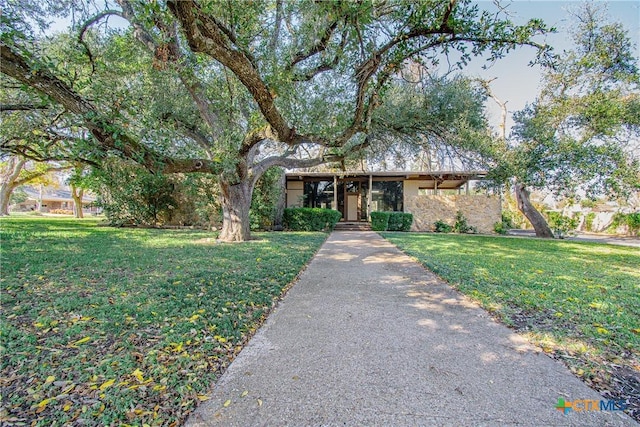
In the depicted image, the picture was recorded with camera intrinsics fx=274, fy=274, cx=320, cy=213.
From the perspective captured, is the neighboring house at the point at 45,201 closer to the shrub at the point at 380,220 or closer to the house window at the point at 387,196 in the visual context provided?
the house window at the point at 387,196

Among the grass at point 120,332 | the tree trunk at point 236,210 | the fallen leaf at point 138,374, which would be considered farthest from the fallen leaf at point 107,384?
the tree trunk at point 236,210

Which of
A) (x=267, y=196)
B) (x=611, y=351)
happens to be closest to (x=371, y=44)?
(x=611, y=351)

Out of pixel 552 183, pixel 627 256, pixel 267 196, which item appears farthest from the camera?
pixel 267 196

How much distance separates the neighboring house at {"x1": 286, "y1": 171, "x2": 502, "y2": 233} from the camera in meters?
14.9

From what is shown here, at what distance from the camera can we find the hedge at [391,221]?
1448cm

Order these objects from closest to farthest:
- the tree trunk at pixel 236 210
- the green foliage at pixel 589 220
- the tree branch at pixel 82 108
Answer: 1. the tree branch at pixel 82 108
2. the tree trunk at pixel 236 210
3. the green foliage at pixel 589 220

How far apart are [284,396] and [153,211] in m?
14.4

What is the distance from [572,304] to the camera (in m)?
3.56

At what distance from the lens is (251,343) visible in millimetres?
2545

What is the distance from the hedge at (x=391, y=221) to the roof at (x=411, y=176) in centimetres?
238

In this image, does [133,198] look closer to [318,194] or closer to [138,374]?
[318,194]

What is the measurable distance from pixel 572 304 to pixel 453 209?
40.5 feet

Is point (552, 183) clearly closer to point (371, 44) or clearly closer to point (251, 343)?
point (371, 44)

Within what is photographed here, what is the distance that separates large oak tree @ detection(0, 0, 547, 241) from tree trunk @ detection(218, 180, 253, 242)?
32 mm
